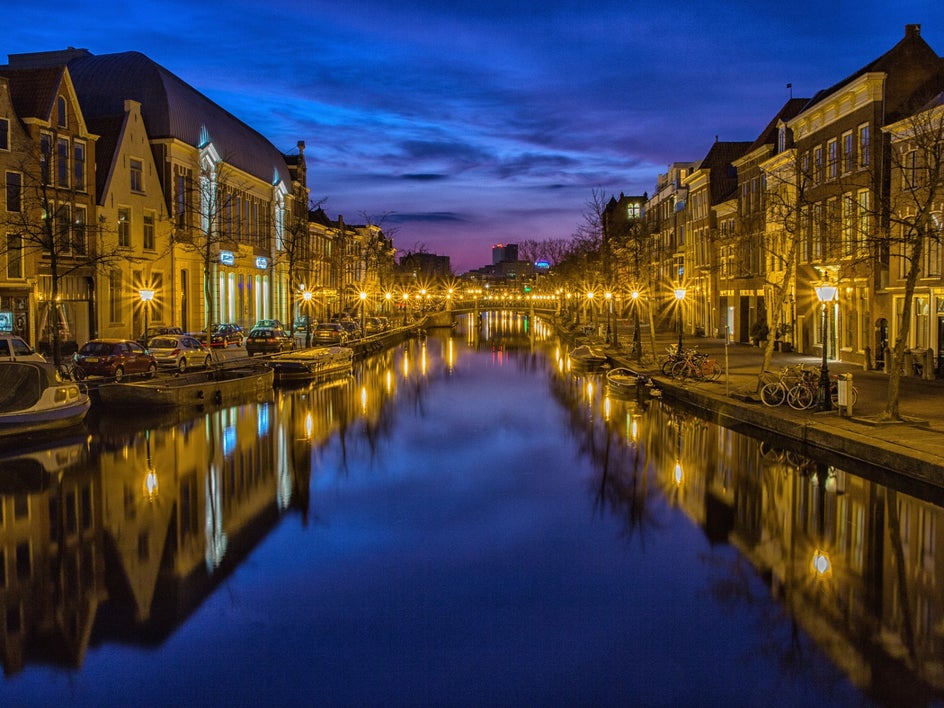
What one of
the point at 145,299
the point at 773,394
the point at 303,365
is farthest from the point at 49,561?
the point at 145,299

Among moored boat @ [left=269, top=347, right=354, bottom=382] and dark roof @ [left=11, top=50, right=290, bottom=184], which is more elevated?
dark roof @ [left=11, top=50, right=290, bottom=184]

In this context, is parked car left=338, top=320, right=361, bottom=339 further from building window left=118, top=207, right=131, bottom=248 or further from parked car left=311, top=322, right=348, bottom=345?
building window left=118, top=207, right=131, bottom=248

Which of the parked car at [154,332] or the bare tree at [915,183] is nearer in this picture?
the bare tree at [915,183]

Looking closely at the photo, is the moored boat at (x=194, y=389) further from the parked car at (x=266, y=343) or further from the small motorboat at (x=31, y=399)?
the parked car at (x=266, y=343)

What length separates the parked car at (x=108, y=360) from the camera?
34312 mm

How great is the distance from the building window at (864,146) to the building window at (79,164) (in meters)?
40.9

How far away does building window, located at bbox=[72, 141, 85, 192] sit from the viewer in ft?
171

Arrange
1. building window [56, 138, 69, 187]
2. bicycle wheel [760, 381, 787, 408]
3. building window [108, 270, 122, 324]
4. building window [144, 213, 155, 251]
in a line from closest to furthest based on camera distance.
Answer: bicycle wheel [760, 381, 787, 408]
building window [56, 138, 69, 187]
building window [108, 270, 122, 324]
building window [144, 213, 155, 251]

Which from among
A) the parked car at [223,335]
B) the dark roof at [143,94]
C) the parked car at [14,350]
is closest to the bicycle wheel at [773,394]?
the parked car at [14,350]

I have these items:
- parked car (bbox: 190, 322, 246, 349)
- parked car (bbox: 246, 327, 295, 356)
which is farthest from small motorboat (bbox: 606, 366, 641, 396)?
parked car (bbox: 190, 322, 246, 349)

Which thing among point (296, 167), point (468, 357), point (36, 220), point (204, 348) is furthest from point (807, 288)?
point (296, 167)

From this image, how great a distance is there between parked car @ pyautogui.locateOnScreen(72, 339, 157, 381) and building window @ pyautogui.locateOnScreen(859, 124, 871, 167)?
105 feet

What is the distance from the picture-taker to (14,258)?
1847 inches

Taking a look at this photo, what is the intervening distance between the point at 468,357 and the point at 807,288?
2447 cm
